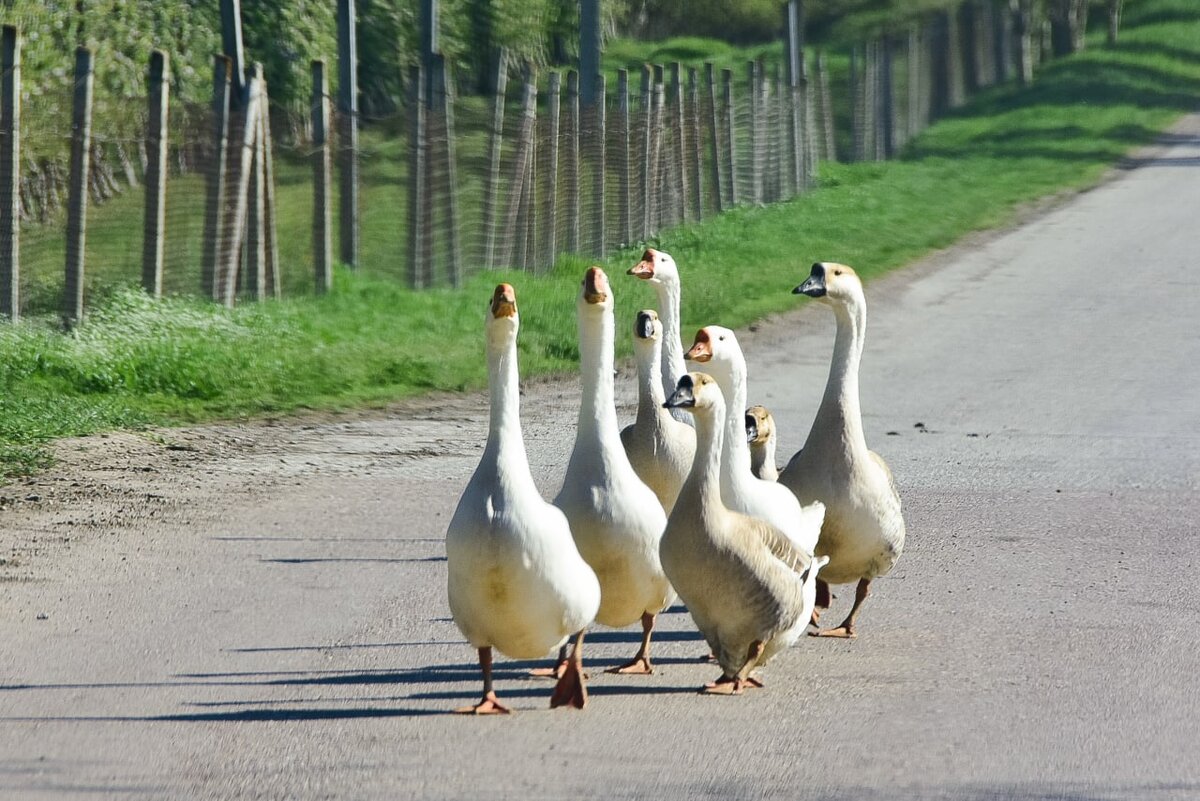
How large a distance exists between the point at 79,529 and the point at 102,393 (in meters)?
3.67

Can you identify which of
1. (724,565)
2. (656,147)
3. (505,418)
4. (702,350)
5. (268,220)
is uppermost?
(656,147)

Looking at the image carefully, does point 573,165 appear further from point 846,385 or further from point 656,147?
point 846,385

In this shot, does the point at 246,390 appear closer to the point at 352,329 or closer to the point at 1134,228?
the point at 352,329

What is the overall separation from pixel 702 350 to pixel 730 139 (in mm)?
18646

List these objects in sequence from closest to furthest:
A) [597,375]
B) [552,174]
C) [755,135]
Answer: [597,375], [552,174], [755,135]

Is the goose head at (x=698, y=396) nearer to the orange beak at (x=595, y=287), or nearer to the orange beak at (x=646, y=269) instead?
the orange beak at (x=595, y=287)

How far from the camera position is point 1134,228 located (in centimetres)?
2391

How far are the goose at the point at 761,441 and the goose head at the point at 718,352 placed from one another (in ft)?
2.59

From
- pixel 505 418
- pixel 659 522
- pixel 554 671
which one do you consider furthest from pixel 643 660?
pixel 505 418

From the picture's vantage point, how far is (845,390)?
24.1ft

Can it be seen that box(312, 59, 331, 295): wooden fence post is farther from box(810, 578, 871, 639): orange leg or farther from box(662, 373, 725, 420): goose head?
box(662, 373, 725, 420): goose head

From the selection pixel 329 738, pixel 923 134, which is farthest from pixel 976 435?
pixel 923 134

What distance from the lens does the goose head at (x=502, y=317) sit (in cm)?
609

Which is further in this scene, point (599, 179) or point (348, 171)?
point (599, 179)
